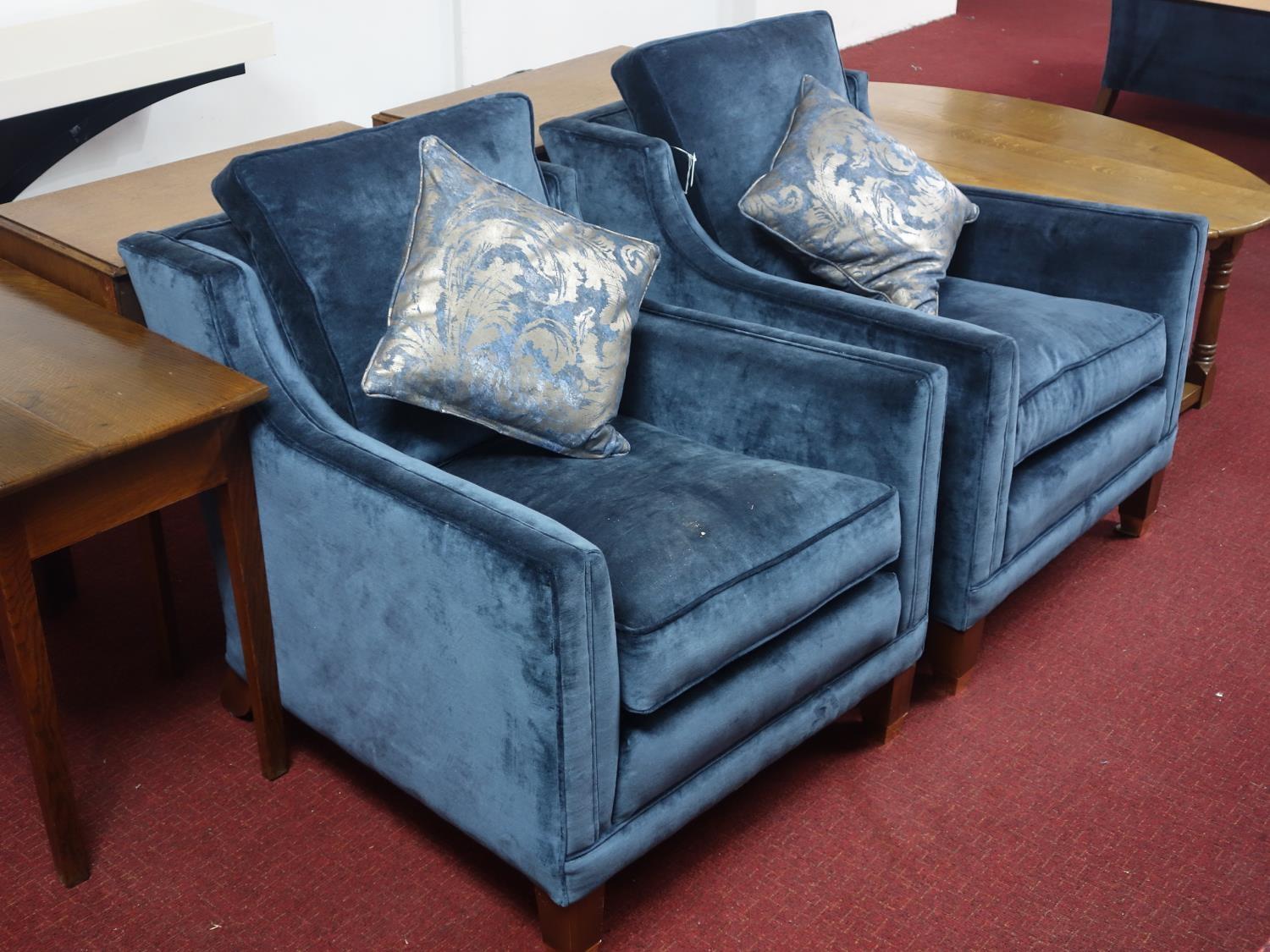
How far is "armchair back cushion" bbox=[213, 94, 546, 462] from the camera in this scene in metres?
1.76

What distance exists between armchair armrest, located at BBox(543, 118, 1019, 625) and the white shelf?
100cm

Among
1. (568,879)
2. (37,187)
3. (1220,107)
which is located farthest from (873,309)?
(1220,107)

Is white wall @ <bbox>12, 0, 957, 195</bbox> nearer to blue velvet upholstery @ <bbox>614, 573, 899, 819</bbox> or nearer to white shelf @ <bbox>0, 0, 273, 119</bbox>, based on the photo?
white shelf @ <bbox>0, 0, 273, 119</bbox>

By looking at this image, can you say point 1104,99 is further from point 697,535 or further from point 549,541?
point 549,541

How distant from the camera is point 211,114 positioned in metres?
3.58

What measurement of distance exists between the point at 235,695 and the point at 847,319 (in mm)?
1066

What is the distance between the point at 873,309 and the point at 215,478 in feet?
3.19

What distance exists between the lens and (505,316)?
1.74 meters

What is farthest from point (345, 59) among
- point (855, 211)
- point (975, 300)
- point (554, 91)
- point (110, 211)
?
point (975, 300)

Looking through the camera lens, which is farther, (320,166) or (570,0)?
(570,0)

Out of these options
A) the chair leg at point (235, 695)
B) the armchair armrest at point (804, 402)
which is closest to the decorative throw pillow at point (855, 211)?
the armchair armrest at point (804, 402)

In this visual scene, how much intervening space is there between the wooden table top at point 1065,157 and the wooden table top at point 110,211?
58.4 inches

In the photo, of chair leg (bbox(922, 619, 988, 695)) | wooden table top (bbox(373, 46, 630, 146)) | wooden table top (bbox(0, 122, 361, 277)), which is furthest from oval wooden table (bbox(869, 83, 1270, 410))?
wooden table top (bbox(0, 122, 361, 277))

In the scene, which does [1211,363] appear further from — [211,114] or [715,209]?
[211,114]
